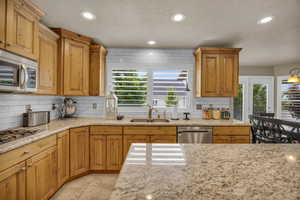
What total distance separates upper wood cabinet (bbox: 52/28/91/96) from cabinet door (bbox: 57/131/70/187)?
2.75 feet

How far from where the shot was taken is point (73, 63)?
289cm

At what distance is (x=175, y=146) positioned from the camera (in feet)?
4.49

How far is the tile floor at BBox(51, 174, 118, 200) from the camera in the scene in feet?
7.22

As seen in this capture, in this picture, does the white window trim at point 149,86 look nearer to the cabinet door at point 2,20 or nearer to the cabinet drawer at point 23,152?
the cabinet drawer at point 23,152

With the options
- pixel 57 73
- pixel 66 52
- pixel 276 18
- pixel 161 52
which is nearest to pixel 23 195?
pixel 57 73

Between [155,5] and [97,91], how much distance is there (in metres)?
1.97

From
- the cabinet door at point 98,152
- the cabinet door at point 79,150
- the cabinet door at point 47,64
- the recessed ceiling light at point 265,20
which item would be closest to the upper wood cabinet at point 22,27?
the cabinet door at point 47,64

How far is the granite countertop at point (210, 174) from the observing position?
0.64m

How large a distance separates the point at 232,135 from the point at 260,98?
4.02m

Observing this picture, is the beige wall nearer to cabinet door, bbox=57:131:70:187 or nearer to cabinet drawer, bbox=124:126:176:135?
cabinet drawer, bbox=124:126:176:135

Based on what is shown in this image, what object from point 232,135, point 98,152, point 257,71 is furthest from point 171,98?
point 257,71

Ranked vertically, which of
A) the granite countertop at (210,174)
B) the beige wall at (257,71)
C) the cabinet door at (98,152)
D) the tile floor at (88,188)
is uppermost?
the beige wall at (257,71)

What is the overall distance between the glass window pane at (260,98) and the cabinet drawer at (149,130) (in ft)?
15.2

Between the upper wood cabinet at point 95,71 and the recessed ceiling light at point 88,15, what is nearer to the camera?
the recessed ceiling light at point 88,15
